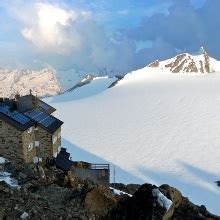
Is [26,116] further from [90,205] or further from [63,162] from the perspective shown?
[90,205]

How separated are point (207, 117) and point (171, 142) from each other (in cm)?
1895

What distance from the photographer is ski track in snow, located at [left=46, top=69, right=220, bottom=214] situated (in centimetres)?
→ 6752

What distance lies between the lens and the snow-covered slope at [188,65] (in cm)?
18162

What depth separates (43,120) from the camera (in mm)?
47875

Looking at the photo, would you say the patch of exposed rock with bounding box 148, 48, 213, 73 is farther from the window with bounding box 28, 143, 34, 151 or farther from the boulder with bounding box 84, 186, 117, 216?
the boulder with bounding box 84, 186, 117, 216

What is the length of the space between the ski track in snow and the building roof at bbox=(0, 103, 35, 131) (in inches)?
971

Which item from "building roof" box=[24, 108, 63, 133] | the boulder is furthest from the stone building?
the boulder

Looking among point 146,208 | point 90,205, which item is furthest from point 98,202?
point 146,208

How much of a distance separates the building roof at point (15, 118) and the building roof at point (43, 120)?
1.80m

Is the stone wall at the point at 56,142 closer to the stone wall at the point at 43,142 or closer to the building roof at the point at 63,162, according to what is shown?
the building roof at the point at 63,162

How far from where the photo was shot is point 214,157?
75438 millimetres

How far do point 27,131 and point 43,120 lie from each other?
208 inches

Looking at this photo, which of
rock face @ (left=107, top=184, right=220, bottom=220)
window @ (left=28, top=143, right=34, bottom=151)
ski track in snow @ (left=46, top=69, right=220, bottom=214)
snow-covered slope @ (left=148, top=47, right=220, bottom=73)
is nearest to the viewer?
rock face @ (left=107, top=184, right=220, bottom=220)

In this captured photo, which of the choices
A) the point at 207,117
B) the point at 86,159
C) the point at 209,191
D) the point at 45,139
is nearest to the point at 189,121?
the point at 207,117
